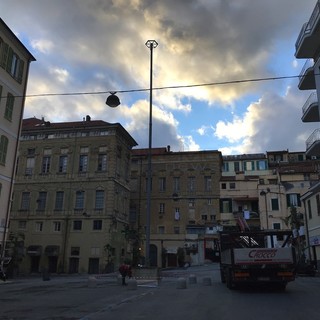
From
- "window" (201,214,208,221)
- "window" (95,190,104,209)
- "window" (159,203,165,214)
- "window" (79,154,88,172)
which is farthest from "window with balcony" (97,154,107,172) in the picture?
"window" (201,214,208,221)

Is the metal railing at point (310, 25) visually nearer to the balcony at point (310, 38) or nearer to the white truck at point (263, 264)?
the balcony at point (310, 38)

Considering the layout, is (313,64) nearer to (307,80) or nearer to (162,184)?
(307,80)

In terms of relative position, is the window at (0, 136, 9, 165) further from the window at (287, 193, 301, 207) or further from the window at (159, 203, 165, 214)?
the window at (287, 193, 301, 207)

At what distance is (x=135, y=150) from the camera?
76.1 m

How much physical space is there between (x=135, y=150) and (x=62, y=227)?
27467 mm

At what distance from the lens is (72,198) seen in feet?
174

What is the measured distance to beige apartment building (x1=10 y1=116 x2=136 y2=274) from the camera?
165 feet

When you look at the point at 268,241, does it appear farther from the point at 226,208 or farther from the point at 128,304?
the point at 226,208

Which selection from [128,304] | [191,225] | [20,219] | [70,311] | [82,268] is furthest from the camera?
[191,225]

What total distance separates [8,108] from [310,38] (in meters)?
21.0

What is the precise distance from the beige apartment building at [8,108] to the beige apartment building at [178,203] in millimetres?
35469

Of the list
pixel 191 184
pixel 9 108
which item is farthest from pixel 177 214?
Answer: pixel 9 108

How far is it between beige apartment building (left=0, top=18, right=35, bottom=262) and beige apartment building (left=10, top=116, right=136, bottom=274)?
71.0 feet

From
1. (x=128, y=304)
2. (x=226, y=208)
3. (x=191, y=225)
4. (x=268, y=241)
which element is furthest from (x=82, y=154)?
(x=128, y=304)
